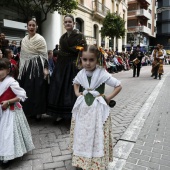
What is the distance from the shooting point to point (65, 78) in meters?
4.21

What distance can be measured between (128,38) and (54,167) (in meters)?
39.4

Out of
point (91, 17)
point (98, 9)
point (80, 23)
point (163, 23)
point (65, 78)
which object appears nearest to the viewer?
point (65, 78)

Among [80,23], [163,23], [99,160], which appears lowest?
[99,160]

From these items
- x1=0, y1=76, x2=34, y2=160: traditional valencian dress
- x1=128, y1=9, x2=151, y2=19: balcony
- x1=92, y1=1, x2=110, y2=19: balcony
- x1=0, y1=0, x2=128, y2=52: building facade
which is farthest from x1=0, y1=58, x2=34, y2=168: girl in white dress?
x1=128, y1=9, x2=151, y2=19: balcony

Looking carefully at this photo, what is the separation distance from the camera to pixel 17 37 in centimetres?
1455

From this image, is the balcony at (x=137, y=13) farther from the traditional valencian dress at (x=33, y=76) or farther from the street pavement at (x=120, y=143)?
the traditional valencian dress at (x=33, y=76)

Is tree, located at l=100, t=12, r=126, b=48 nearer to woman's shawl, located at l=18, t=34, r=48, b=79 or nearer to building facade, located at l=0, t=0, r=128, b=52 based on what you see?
building facade, located at l=0, t=0, r=128, b=52

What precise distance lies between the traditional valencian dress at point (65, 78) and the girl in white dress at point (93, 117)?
1.52 m

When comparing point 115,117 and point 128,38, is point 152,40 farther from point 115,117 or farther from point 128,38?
point 115,117

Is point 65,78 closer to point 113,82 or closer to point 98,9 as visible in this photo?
point 113,82

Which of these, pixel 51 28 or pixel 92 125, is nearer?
pixel 92 125

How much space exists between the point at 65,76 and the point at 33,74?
583 millimetres

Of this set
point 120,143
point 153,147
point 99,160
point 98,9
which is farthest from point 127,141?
point 98,9

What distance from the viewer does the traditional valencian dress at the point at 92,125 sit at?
97.5 inches
